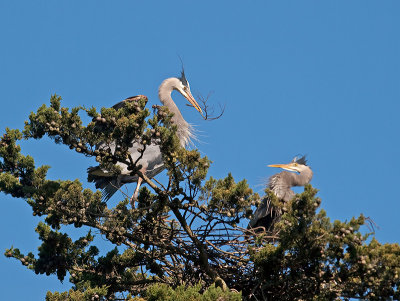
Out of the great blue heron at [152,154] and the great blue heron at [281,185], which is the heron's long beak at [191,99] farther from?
the great blue heron at [281,185]

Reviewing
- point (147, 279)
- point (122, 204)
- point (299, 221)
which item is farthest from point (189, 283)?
point (299, 221)

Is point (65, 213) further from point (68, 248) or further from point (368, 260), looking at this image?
point (368, 260)

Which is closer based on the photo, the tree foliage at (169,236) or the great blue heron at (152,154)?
the tree foliage at (169,236)

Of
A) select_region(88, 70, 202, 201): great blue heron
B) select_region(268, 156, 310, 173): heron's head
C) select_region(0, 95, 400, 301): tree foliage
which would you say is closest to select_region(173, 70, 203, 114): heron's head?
select_region(88, 70, 202, 201): great blue heron

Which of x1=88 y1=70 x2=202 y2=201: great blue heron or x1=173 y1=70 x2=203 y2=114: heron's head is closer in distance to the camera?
x1=88 y1=70 x2=202 y2=201: great blue heron

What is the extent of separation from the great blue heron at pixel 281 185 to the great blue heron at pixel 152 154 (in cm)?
149

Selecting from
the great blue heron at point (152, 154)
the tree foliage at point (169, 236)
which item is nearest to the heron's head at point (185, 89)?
the great blue heron at point (152, 154)

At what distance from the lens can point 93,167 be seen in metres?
9.70

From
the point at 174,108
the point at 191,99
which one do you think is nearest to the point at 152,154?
the point at 174,108

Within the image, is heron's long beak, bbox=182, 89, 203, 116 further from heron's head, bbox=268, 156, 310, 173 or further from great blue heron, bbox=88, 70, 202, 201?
heron's head, bbox=268, 156, 310, 173

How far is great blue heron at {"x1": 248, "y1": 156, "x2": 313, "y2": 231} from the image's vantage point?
1019 cm

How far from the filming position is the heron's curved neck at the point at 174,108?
11.0m

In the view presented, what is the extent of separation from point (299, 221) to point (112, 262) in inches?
106

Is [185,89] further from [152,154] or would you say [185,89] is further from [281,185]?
[281,185]
